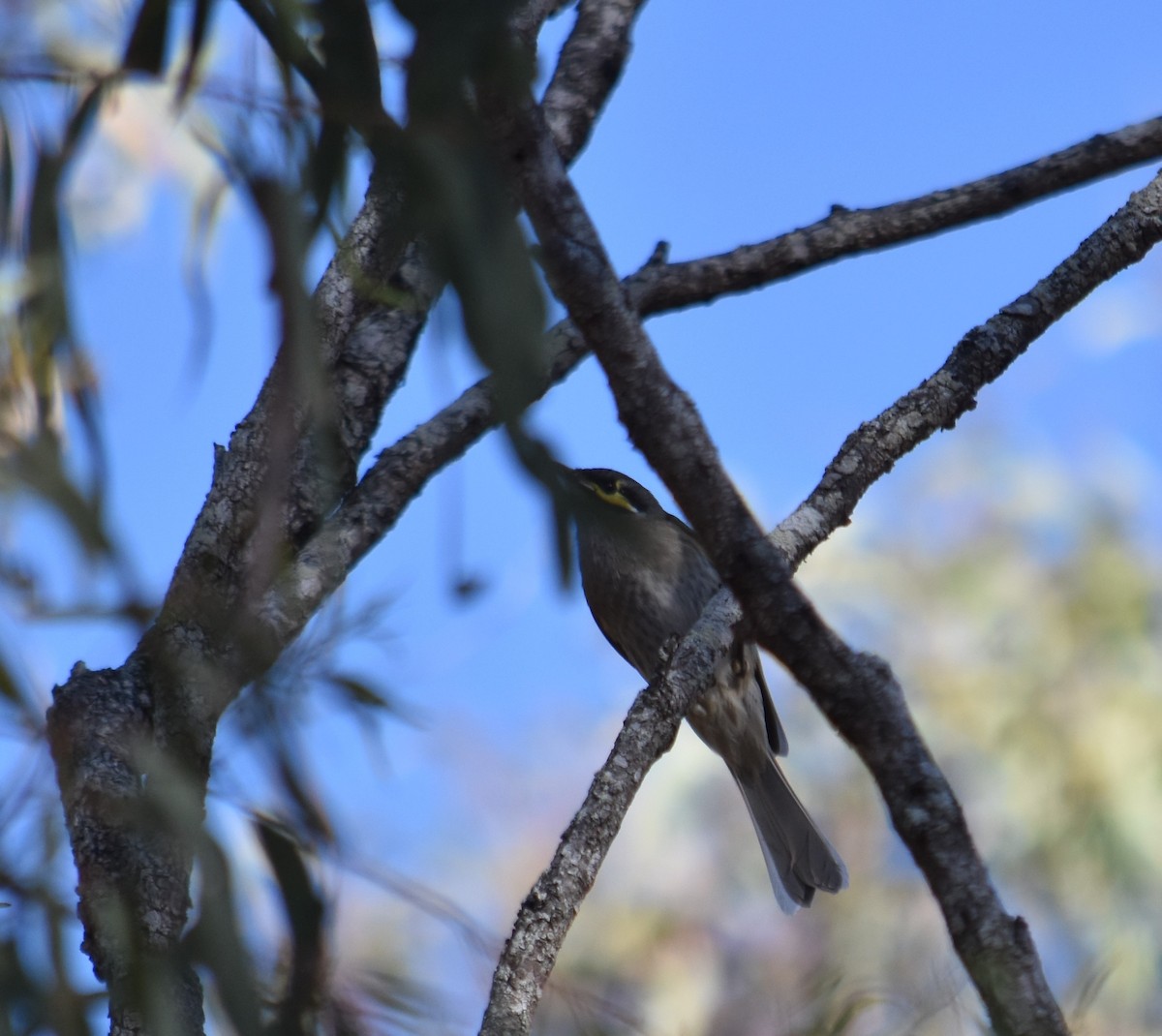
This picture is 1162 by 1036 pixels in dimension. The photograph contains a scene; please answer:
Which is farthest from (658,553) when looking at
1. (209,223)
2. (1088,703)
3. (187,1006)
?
(1088,703)

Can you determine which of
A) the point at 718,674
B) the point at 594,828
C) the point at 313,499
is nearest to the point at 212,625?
the point at 313,499

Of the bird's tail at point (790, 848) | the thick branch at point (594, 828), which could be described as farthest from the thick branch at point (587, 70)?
the bird's tail at point (790, 848)

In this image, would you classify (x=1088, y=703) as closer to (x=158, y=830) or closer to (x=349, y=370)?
(x=349, y=370)

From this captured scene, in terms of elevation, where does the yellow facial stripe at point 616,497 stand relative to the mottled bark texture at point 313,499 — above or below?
above

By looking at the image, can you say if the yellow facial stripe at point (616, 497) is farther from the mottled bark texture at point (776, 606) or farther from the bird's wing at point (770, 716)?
the mottled bark texture at point (776, 606)

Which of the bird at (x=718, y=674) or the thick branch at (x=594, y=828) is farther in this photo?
the bird at (x=718, y=674)

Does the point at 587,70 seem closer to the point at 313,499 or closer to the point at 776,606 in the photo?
the point at 313,499
